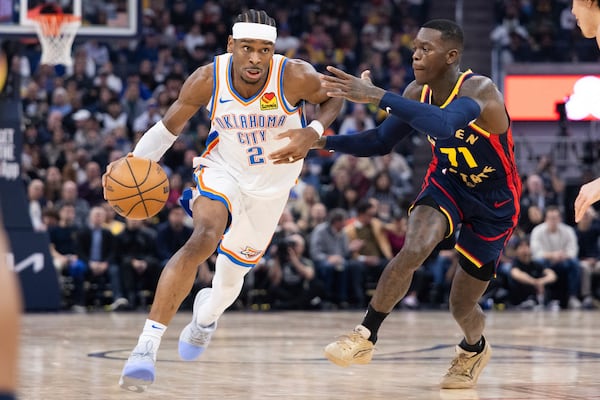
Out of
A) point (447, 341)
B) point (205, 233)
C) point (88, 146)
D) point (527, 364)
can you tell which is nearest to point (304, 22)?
point (88, 146)

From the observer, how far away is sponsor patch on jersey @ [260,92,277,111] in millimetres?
5914

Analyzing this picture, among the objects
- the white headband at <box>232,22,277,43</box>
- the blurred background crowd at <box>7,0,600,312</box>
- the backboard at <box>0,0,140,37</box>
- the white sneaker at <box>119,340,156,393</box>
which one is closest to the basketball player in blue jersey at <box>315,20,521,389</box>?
the white headband at <box>232,22,277,43</box>

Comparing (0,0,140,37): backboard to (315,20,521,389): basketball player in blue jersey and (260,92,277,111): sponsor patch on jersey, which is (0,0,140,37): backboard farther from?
(315,20,521,389): basketball player in blue jersey

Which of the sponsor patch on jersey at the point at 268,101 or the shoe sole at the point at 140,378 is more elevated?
the sponsor patch on jersey at the point at 268,101

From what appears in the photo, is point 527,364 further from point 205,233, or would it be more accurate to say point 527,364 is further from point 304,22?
point 304,22

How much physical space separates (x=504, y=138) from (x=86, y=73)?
1198 centimetres

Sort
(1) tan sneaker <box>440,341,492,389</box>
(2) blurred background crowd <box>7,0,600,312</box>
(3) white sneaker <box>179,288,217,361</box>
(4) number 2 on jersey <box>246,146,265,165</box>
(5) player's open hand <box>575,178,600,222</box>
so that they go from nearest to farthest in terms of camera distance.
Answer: (5) player's open hand <box>575,178,600,222</box>, (1) tan sneaker <box>440,341,492,389</box>, (4) number 2 on jersey <box>246,146,265,165</box>, (3) white sneaker <box>179,288,217,361</box>, (2) blurred background crowd <box>7,0,600,312</box>

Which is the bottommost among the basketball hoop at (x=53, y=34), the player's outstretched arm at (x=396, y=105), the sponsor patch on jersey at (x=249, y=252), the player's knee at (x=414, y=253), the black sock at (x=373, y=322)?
the black sock at (x=373, y=322)

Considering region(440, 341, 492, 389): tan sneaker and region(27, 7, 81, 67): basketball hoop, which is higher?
region(27, 7, 81, 67): basketball hoop

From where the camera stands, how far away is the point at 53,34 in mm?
11617

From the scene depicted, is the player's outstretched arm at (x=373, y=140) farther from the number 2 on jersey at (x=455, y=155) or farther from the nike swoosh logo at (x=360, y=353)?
the nike swoosh logo at (x=360, y=353)

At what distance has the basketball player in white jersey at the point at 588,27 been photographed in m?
4.31

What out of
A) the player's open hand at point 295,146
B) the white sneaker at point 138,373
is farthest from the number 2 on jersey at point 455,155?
the white sneaker at point 138,373

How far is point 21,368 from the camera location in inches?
260
